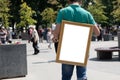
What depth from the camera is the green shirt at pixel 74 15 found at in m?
6.13

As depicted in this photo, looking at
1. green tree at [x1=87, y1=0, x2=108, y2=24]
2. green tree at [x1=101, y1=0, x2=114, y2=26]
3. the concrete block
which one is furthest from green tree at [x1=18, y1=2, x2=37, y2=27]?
the concrete block

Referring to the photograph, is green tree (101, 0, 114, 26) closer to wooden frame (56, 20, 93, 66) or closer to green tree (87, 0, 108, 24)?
green tree (87, 0, 108, 24)

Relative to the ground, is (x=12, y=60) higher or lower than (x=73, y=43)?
lower

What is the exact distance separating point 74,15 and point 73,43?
1.96 ft

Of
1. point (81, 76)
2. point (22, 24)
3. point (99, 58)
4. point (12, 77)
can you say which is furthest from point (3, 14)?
point (81, 76)

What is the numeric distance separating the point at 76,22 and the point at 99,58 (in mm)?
12329

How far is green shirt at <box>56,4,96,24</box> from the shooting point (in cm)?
613

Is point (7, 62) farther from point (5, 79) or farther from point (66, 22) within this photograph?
point (66, 22)

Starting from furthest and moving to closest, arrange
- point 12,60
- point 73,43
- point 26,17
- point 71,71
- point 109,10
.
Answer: point 109,10
point 26,17
point 12,60
point 71,71
point 73,43

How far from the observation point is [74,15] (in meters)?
6.17

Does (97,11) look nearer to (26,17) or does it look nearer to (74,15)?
(26,17)

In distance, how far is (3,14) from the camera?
60.3 metres

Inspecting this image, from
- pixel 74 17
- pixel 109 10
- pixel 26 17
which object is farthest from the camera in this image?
pixel 109 10

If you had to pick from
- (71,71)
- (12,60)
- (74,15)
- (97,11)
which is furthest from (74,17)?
(97,11)
